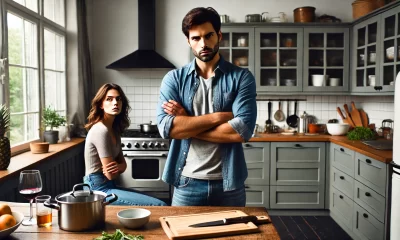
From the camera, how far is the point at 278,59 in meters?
4.73

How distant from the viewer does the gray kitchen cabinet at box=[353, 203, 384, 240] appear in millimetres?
3084

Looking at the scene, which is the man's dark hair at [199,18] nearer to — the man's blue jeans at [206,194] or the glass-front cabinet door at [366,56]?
the man's blue jeans at [206,194]

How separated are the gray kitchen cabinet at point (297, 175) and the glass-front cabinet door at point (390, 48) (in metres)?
1.00

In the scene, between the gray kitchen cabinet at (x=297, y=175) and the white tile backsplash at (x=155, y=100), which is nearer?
the gray kitchen cabinet at (x=297, y=175)

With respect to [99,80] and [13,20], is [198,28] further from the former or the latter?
[99,80]

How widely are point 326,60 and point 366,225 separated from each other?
2179 millimetres

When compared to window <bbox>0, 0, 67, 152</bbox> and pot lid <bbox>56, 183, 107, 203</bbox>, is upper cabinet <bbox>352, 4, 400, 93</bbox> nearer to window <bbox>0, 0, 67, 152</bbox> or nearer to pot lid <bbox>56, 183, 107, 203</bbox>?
pot lid <bbox>56, 183, 107, 203</bbox>

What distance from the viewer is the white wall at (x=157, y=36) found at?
506 cm

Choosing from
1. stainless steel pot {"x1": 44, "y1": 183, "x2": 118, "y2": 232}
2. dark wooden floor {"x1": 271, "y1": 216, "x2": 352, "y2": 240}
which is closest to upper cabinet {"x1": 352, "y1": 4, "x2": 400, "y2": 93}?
dark wooden floor {"x1": 271, "y1": 216, "x2": 352, "y2": 240}

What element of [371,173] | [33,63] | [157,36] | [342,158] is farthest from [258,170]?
[33,63]

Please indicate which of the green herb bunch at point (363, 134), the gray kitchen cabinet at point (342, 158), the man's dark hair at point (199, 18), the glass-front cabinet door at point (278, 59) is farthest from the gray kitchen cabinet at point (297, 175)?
the man's dark hair at point (199, 18)

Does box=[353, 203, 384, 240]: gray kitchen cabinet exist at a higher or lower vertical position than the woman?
lower

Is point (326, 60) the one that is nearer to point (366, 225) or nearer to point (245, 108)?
point (366, 225)

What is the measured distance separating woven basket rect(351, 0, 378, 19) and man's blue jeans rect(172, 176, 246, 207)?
11.4 feet
